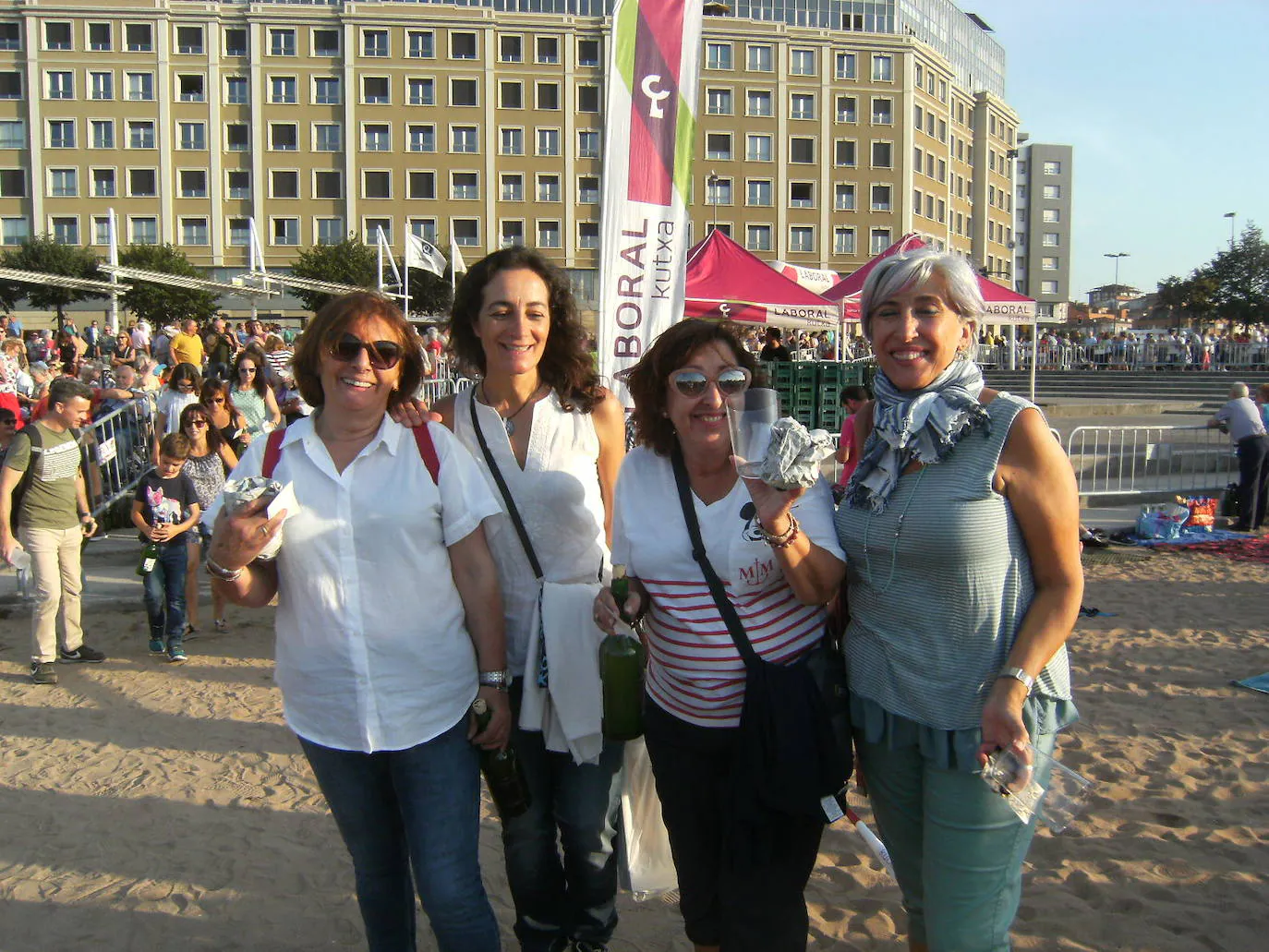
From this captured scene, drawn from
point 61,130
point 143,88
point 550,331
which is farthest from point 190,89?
point 550,331

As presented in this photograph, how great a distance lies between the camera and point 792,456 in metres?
1.85

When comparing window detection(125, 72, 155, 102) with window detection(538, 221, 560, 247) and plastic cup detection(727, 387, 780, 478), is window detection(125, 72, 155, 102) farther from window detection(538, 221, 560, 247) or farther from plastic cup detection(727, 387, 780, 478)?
plastic cup detection(727, 387, 780, 478)

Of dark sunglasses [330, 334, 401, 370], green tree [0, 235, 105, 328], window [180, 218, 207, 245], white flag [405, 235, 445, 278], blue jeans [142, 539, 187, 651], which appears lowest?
blue jeans [142, 539, 187, 651]

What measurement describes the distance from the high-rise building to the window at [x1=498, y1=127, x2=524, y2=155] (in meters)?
58.8

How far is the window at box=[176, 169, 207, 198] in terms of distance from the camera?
52812 mm

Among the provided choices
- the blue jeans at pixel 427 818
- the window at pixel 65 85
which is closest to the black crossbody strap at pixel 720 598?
the blue jeans at pixel 427 818

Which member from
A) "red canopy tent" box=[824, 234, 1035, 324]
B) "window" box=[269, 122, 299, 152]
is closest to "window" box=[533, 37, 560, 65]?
"window" box=[269, 122, 299, 152]

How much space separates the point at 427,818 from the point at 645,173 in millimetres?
4876

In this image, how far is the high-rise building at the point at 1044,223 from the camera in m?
94.0

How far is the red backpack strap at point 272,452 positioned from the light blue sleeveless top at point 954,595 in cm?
138

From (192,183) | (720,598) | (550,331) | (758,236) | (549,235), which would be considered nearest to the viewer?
(720,598)

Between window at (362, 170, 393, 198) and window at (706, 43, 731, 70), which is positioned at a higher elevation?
window at (706, 43, 731, 70)

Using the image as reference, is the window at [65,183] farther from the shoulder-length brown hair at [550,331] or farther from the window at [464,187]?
the shoulder-length brown hair at [550,331]

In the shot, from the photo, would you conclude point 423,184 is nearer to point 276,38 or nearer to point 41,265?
point 276,38
